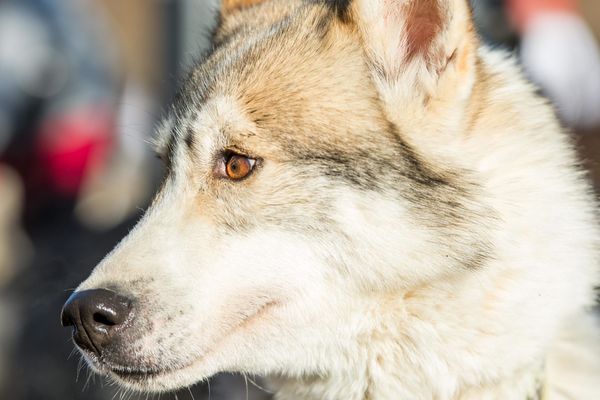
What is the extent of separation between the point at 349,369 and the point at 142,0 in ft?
30.0

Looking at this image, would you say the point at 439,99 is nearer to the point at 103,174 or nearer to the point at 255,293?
the point at 255,293

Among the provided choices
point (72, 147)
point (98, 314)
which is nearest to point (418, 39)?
point (98, 314)

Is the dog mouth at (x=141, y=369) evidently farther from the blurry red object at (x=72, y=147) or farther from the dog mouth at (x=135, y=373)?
the blurry red object at (x=72, y=147)

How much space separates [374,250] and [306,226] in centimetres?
22

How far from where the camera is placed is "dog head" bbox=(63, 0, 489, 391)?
287cm

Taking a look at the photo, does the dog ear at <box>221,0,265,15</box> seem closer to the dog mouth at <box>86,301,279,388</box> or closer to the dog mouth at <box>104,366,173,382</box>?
the dog mouth at <box>86,301,279,388</box>

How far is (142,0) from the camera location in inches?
449

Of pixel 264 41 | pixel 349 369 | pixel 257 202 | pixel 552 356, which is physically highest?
pixel 264 41

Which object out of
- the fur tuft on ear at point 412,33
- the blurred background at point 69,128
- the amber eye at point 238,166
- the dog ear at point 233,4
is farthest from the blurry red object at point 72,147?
the fur tuft on ear at point 412,33

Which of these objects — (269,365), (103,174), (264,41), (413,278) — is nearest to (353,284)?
(413,278)

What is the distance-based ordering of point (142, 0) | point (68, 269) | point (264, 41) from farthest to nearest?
point (142, 0)
point (68, 269)
point (264, 41)

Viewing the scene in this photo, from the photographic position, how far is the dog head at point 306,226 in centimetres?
287

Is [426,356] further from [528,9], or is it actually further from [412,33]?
[528,9]

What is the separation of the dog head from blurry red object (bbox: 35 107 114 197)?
304 centimetres
